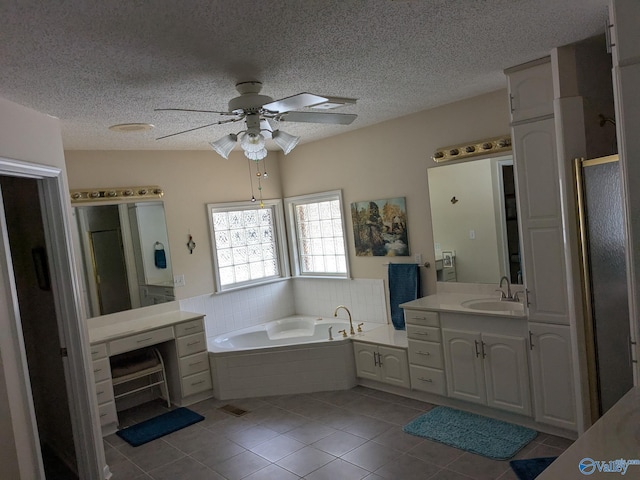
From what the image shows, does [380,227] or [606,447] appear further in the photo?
[380,227]

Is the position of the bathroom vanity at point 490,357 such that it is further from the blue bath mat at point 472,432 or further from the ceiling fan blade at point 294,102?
the ceiling fan blade at point 294,102

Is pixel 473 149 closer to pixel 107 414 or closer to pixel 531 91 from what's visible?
pixel 531 91

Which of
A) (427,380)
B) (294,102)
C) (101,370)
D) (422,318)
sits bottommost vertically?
(427,380)

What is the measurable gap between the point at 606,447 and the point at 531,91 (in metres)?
2.53

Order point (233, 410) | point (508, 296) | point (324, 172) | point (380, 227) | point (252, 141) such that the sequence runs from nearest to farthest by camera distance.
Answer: point (252, 141), point (508, 296), point (233, 410), point (380, 227), point (324, 172)

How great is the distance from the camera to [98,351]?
4172mm

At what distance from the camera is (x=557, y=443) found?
335cm

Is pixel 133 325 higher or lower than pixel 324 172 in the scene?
lower

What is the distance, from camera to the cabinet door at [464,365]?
12.5ft

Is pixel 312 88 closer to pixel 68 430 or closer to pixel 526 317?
pixel 526 317

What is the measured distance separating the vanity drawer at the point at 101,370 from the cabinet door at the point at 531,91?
378 cm

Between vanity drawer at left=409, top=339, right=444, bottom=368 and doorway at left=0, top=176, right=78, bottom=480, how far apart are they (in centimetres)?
276

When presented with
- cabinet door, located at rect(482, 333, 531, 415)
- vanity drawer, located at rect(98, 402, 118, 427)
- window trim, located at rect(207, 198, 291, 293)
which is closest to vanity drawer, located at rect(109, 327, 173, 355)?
vanity drawer, located at rect(98, 402, 118, 427)

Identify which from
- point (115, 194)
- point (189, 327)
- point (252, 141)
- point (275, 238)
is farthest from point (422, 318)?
point (115, 194)
